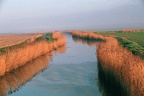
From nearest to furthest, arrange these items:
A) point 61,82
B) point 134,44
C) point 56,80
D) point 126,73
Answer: point 126,73 < point 61,82 < point 56,80 < point 134,44

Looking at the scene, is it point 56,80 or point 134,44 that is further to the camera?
point 134,44

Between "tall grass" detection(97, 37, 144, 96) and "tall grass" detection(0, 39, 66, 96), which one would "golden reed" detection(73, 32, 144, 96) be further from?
"tall grass" detection(0, 39, 66, 96)

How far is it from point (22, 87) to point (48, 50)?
1725 centimetres

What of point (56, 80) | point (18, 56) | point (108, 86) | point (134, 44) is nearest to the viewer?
point (108, 86)

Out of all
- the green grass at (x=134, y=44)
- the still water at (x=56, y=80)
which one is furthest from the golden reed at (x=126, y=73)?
the green grass at (x=134, y=44)

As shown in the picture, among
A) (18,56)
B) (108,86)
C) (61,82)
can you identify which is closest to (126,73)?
(108,86)

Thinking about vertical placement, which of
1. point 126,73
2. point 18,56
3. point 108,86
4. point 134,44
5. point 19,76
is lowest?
point 19,76

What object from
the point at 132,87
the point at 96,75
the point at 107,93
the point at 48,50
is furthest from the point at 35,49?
the point at 132,87

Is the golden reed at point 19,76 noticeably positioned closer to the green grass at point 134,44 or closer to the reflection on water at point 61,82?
the reflection on water at point 61,82

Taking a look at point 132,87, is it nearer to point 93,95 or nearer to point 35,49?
point 93,95

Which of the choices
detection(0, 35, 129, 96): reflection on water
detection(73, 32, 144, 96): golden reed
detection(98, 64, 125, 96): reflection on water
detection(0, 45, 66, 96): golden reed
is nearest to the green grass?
detection(0, 35, 129, 96): reflection on water

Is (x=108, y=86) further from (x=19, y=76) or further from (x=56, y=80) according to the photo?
(x=19, y=76)

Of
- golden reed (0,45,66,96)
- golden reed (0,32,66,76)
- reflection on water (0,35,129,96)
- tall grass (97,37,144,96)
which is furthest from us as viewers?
golden reed (0,32,66,76)

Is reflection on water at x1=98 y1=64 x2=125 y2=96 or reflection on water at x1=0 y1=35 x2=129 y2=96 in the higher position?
reflection on water at x1=98 y1=64 x2=125 y2=96
